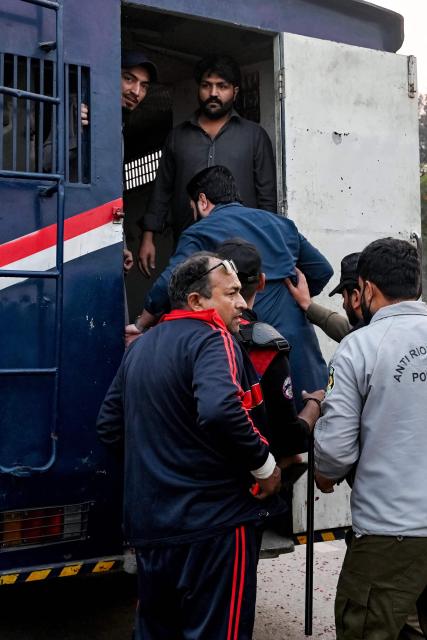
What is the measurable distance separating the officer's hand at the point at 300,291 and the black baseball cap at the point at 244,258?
2.02ft

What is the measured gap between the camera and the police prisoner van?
3.33 meters

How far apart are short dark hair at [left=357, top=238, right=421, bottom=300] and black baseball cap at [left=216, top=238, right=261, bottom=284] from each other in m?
0.47

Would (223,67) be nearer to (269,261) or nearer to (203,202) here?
(203,202)

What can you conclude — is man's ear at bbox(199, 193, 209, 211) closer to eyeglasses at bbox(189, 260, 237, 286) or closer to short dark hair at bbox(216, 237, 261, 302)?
short dark hair at bbox(216, 237, 261, 302)

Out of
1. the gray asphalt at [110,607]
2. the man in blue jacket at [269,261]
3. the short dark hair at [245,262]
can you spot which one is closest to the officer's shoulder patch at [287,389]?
the short dark hair at [245,262]

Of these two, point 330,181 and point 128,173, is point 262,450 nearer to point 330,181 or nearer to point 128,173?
point 330,181

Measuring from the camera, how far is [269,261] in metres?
3.91

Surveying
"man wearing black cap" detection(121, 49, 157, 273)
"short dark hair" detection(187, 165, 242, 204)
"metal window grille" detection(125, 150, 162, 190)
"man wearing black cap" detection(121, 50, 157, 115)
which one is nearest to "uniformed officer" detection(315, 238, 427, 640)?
"short dark hair" detection(187, 165, 242, 204)

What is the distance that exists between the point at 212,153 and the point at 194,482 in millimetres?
2531

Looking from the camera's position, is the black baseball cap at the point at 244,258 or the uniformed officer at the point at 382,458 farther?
the black baseball cap at the point at 244,258

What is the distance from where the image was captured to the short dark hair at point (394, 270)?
3.03 m

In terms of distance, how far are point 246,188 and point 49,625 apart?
104 inches

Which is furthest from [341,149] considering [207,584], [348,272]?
[207,584]

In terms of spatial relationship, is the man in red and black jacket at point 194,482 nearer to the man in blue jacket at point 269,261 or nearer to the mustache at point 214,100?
the man in blue jacket at point 269,261
